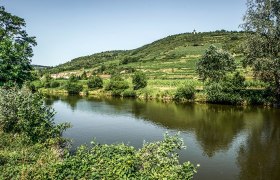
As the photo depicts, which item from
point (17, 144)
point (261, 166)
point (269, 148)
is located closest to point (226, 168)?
point (261, 166)

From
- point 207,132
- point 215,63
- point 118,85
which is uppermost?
point 215,63

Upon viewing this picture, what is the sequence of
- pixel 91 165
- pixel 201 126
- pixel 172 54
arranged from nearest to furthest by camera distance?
pixel 91 165 → pixel 201 126 → pixel 172 54

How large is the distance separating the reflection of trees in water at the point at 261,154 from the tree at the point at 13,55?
21056 mm

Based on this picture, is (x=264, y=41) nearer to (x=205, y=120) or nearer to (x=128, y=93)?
(x=205, y=120)

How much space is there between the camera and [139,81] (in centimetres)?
9081

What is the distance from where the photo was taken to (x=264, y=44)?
2184 inches

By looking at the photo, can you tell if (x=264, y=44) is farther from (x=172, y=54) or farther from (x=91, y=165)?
(x=172, y=54)

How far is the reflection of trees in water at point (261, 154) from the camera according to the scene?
25578mm

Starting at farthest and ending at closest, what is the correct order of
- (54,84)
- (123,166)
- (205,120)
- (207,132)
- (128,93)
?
(54,84) → (128,93) → (205,120) → (207,132) → (123,166)

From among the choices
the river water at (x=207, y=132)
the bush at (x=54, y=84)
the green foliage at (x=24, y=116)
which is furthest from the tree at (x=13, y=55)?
the bush at (x=54, y=84)

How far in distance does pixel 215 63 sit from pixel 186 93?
10287mm

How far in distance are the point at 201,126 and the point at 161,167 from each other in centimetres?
3186

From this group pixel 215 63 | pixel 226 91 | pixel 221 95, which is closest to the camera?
pixel 221 95

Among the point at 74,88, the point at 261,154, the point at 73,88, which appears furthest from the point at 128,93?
the point at 261,154
